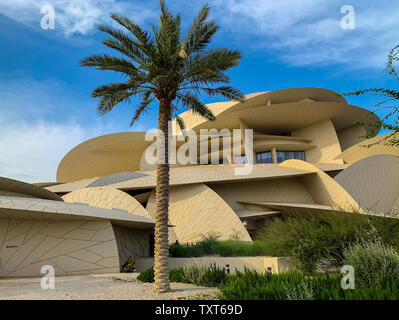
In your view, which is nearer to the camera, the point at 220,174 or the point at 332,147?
the point at 220,174

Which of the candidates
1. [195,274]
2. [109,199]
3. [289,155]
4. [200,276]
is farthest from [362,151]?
[200,276]

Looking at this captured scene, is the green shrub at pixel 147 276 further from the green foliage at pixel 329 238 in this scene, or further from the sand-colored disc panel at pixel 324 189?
the sand-colored disc panel at pixel 324 189

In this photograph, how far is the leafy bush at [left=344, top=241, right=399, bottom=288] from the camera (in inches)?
289

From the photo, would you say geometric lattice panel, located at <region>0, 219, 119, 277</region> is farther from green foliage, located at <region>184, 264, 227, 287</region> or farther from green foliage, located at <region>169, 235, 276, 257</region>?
green foliage, located at <region>184, 264, 227, 287</region>

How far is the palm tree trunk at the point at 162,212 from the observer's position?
10148mm

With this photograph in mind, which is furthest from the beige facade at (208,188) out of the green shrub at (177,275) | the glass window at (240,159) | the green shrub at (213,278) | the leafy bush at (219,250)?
the green shrub at (177,275)

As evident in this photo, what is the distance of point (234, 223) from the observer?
82.3 feet

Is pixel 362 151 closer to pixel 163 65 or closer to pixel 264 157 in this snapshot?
pixel 264 157

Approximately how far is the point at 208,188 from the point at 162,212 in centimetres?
1681

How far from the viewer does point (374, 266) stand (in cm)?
774

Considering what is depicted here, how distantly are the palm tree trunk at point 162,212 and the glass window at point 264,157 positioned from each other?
94.2 ft

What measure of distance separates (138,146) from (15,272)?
84.1ft
